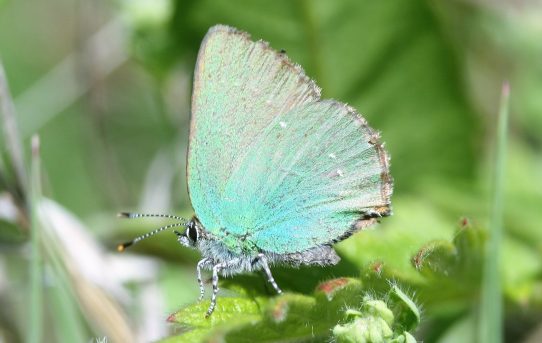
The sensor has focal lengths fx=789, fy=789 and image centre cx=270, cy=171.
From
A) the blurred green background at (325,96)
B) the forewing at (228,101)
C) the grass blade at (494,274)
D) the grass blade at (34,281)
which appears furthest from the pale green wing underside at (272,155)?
the grass blade at (34,281)

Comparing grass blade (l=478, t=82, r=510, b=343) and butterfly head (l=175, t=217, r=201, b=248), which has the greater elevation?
butterfly head (l=175, t=217, r=201, b=248)

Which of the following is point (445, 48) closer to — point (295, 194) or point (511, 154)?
point (511, 154)

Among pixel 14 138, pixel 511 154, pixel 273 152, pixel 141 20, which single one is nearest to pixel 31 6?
pixel 141 20

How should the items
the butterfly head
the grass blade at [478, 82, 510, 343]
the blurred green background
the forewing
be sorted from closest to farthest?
the grass blade at [478, 82, 510, 343], the forewing, the butterfly head, the blurred green background

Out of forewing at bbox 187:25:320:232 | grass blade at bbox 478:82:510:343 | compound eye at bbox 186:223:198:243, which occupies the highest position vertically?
forewing at bbox 187:25:320:232

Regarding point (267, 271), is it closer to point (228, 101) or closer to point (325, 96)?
point (228, 101)

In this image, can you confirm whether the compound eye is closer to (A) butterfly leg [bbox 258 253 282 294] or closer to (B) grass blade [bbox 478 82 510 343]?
(A) butterfly leg [bbox 258 253 282 294]

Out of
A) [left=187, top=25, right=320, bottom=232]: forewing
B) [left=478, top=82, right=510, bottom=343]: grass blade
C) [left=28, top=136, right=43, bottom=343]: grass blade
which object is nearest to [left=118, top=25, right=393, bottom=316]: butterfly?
[left=187, top=25, right=320, bottom=232]: forewing
